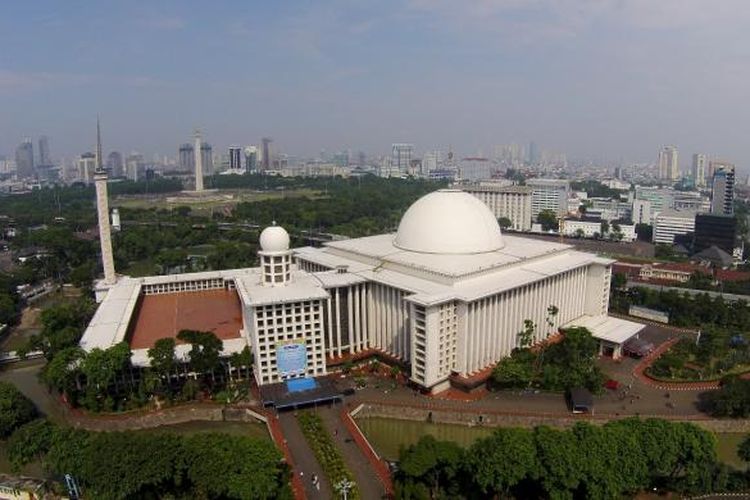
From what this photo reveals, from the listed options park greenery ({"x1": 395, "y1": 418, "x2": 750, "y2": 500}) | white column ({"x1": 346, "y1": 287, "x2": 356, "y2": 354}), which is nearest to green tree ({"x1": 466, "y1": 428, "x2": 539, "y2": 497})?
park greenery ({"x1": 395, "y1": 418, "x2": 750, "y2": 500})

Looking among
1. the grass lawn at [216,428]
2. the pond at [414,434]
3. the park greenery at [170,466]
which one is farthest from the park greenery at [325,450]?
the pond at [414,434]

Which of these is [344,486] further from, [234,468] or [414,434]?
[414,434]

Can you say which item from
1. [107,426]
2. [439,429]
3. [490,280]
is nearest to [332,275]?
[490,280]

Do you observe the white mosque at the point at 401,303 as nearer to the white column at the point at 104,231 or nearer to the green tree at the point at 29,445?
the white column at the point at 104,231

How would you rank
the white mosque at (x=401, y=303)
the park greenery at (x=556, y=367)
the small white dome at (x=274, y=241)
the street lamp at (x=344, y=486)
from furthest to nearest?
1. the small white dome at (x=274, y=241)
2. the white mosque at (x=401, y=303)
3. the park greenery at (x=556, y=367)
4. the street lamp at (x=344, y=486)

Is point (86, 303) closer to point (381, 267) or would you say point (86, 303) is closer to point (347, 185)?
point (381, 267)

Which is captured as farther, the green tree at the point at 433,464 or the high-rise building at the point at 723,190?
the high-rise building at the point at 723,190
